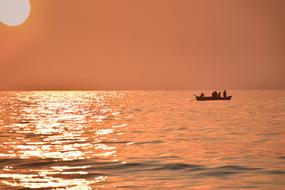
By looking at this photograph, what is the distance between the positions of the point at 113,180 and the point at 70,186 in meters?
2.42

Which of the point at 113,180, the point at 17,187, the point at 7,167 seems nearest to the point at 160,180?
the point at 113,180

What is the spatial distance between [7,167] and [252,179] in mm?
12851

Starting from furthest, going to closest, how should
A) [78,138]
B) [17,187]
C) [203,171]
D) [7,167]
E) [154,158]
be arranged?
[78,138]
[154,158]
[7,167]
[203,171]
[17,187]

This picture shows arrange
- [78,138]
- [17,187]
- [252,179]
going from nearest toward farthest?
[17,187]
[252,179]
[78,138]

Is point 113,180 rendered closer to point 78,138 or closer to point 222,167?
point 222,167

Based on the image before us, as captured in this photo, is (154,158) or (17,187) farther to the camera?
(154,158)

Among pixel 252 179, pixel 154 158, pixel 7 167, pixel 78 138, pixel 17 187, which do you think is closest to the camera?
pixel 17 187

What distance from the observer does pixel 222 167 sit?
89.1 ft

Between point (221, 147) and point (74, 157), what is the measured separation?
409 inches

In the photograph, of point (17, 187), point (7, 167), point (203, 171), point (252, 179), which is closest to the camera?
point (17, 187)

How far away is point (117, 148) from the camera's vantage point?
36.3 meters

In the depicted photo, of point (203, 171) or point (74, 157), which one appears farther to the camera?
point (74, 157)

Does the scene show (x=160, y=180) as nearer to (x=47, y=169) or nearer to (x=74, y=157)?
(x=47, y=169)

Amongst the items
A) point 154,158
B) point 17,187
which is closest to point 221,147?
point 154,158
